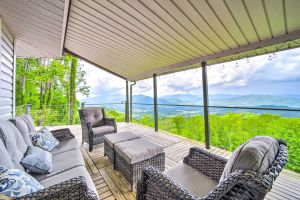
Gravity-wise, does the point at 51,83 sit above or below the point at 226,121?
above

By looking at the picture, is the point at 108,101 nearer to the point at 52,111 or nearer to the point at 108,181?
the point at 52,111

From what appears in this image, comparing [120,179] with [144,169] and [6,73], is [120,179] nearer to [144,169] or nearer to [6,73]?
[144,169]

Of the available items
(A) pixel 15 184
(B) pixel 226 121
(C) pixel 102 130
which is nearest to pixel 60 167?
(A) pixel 15 184

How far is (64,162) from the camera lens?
1.73 m

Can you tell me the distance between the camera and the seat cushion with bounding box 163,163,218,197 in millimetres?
1219

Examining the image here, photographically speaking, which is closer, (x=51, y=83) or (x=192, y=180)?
(x=192, y=180)

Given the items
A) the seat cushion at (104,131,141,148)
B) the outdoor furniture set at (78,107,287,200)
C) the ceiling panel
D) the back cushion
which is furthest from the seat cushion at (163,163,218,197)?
the ceiling panel

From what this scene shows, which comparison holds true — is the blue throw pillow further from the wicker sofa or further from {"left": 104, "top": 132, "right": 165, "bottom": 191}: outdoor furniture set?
{"left": 104, "top": 132, "right": 165, "bottom": 191}: outdoor furniture set

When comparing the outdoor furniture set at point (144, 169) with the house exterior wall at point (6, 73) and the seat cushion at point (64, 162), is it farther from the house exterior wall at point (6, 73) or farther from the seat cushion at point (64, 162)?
the house exterior wall at point (6, 73)

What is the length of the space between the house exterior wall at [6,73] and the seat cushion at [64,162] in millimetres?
1382

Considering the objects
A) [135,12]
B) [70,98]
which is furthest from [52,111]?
[135,12]

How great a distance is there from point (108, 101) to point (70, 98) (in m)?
3.16

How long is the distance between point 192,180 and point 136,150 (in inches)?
35.9

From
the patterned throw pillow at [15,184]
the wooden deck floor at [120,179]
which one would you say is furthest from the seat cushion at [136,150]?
the patterned throw pillow at [15,184]
